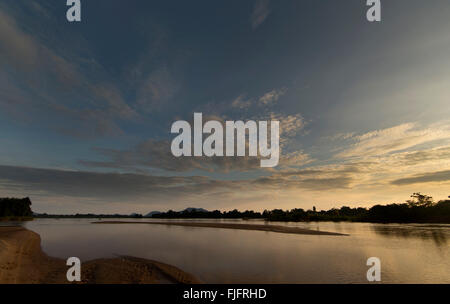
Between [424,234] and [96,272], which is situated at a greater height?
[96,272]

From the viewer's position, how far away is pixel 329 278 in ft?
53.9

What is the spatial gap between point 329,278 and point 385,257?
42.5 feet

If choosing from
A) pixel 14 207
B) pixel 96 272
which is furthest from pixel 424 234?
pixel 14 207

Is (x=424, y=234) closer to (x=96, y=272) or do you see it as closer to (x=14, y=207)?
(x=96, y=272)

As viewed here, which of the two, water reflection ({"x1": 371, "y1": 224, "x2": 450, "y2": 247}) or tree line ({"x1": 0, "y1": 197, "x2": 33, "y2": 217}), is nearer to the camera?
water reflection ({"x1": 371, "y1": 224, "x2": 450, "y2": 247})

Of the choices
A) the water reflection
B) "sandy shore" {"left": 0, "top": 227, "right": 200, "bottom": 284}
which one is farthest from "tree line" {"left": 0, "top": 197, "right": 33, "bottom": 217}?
the water reflection

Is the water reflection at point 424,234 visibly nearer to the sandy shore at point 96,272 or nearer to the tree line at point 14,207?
the sandy shore at point 96,272

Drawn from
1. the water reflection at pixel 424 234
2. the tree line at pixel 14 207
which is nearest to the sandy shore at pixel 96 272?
the water reflection at pixel 424 234

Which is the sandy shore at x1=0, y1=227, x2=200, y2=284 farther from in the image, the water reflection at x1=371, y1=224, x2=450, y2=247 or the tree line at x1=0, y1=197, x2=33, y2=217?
the tree line at x1=0, y1=197, x2=33, y2=217

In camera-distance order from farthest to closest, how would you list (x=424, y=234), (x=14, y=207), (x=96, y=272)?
(x=14, y=207) → (x=424, y=234) → (x=96, y=272)

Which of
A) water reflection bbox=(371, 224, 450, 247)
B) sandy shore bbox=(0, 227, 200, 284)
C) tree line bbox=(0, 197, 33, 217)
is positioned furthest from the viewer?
tree line bbox=(0, 197, 33, 217)

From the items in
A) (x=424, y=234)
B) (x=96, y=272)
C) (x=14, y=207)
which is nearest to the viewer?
(x=96, y=272)
